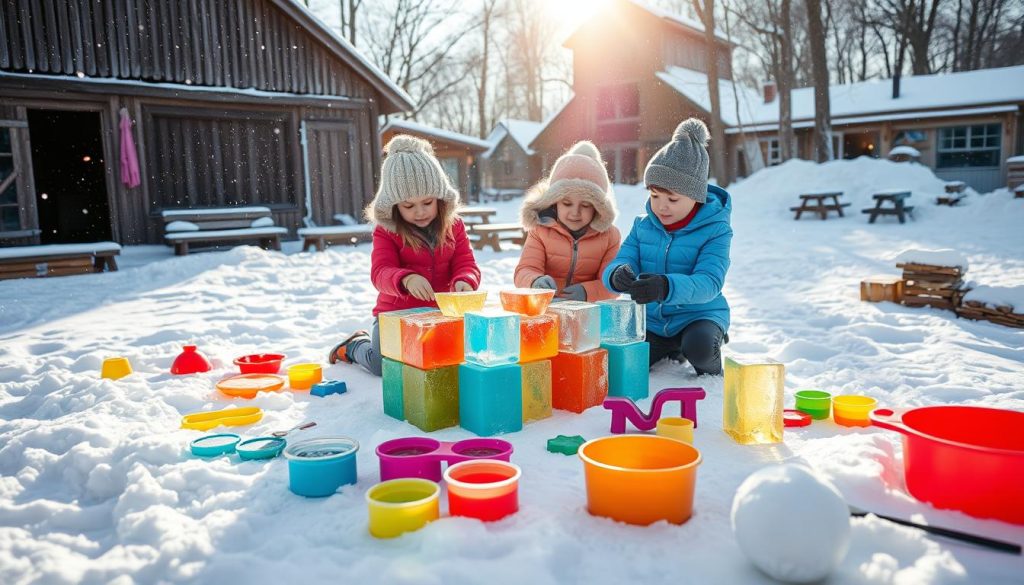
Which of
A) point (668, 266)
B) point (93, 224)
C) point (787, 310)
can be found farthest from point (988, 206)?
point (93, 224)

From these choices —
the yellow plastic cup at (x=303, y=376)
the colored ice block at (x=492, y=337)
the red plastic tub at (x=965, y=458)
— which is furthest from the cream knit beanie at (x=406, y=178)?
the red plastic tub at (x=965, y=458)

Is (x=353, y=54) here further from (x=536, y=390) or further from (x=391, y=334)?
(x=536, y=390)

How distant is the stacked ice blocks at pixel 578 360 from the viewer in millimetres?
2873

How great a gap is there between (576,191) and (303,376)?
1794 mm

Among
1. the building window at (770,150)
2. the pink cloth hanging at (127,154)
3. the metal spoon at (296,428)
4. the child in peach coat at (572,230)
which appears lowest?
the metal spoon at (296,428)

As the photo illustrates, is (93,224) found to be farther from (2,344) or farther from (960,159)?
(960,159)

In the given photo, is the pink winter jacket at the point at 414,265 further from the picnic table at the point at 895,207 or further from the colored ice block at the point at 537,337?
the picnic table at the point at 895,207

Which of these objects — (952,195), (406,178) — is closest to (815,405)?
Answer: (406,178)

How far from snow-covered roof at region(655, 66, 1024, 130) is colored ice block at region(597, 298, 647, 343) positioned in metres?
17.2

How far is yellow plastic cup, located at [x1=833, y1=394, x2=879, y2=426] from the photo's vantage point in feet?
8.66

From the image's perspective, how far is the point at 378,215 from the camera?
145 inches

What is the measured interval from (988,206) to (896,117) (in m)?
7.80

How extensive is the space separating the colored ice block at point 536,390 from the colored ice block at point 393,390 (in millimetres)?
517

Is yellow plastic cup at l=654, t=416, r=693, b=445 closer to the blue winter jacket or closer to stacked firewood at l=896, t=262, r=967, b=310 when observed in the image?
the blue winter jacket
